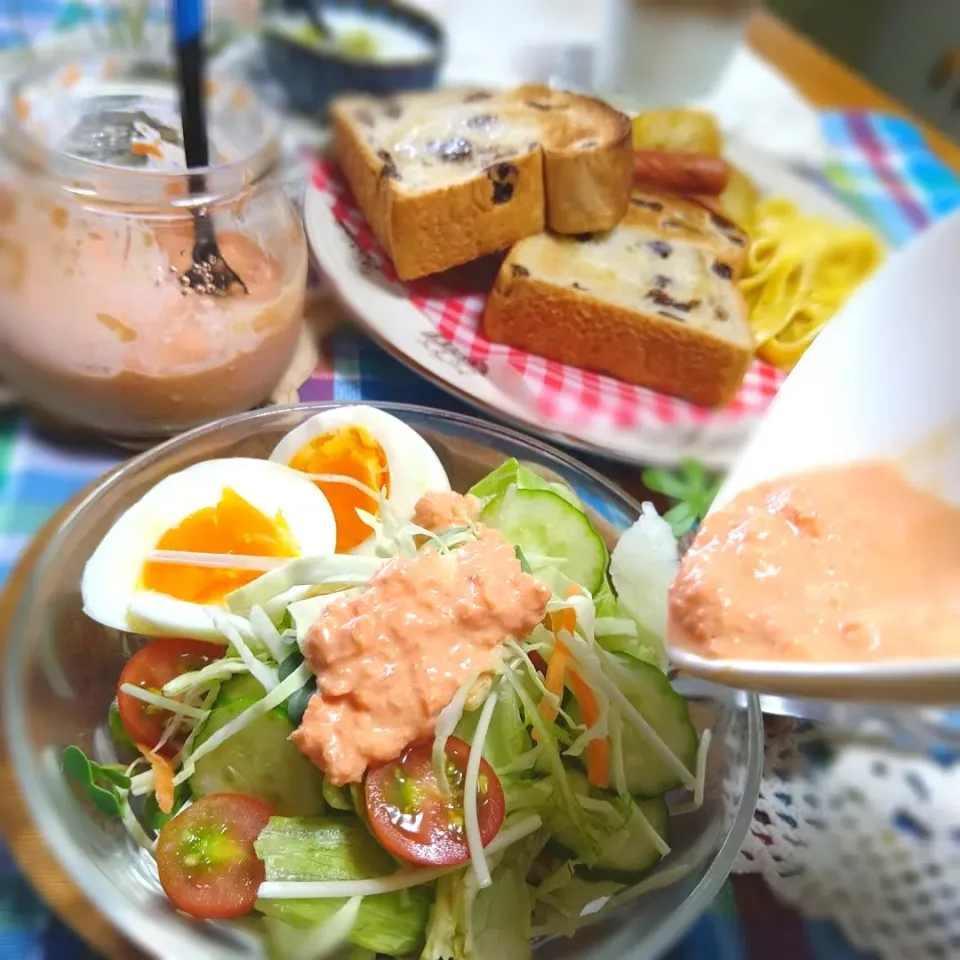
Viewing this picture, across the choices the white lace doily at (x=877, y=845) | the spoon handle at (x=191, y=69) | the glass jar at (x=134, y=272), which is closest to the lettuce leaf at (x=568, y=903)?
the white lace doily at (x=877, y=845)

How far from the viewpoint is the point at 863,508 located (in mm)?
605

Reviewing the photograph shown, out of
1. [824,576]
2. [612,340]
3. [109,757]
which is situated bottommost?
[109,757]

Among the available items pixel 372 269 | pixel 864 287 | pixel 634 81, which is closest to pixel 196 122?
pixel 372 269

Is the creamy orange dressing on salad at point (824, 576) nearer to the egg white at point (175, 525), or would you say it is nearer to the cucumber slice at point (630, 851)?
the cucumber slice at point (630, 851)

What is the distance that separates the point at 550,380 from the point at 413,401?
175 mm

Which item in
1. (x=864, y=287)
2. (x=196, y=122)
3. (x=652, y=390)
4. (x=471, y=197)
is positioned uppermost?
(x=864, y=287)

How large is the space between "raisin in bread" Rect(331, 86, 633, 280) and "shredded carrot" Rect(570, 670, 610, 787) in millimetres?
678

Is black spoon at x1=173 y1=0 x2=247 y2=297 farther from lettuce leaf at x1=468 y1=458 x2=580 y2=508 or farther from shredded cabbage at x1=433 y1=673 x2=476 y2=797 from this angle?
shredded cabbage at x1=433 y1=673 x2=476 y2=797

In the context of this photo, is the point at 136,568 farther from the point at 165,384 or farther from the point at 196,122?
the point at 196,122

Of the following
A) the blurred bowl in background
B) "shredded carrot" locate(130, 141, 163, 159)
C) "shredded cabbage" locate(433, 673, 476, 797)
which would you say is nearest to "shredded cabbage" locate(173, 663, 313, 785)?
"shredded cabbage" locate(433, 673, 476, 797)

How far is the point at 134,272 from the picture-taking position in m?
0.87

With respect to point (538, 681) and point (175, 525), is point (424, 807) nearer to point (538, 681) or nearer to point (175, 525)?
point (538, 681)

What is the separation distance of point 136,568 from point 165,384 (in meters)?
0.24

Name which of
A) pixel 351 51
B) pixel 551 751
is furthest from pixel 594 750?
pixel 351 51
